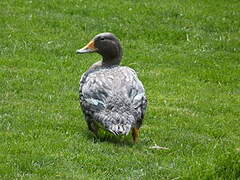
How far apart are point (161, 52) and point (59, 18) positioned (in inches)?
108

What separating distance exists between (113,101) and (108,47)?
62.2 inches

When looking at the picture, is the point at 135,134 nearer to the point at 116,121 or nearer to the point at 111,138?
the point at 111,138

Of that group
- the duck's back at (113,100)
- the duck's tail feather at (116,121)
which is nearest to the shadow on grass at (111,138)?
the duck's back at (113,100)

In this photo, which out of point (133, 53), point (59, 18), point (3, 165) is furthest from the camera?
point (59, 18)

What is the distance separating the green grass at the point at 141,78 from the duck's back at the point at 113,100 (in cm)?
36

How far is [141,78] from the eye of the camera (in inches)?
549

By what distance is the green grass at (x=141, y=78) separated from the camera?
9.22 m

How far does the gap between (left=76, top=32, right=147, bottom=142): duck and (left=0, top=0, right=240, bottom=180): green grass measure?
0.31m

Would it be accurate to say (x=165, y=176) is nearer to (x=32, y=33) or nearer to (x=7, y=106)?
(x=7, y=106)

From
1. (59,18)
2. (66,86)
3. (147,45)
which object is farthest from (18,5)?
(66,86)

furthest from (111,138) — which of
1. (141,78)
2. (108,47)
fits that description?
(141,78)

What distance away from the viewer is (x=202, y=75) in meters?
14.5

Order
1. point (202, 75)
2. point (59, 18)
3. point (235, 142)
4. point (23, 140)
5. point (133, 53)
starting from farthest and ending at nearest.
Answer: point (59, 18) → point (133, 53) → point (202, 75) → point (235, 142) → point (23, 140)

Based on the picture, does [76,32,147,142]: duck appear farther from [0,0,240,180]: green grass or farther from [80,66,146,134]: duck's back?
[0,0,240,180]: green grass
